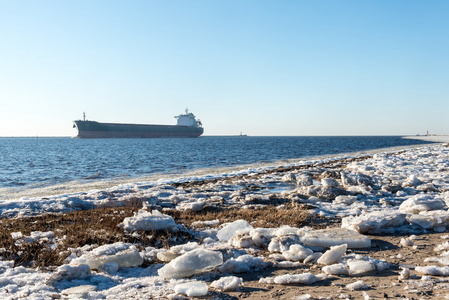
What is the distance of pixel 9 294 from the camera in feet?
9.87

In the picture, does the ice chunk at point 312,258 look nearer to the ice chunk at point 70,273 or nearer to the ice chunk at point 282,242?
the ice chunk at point 282,242

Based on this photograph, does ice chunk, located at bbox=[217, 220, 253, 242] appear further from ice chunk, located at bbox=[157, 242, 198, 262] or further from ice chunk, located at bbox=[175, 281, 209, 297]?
ice chunk, located at bbox=[175, 281, 209, 297]

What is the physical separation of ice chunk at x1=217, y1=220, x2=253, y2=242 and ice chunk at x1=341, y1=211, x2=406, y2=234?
5.86 feet

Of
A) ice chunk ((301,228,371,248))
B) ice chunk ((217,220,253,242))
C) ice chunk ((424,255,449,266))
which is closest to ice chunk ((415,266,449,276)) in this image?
ice chunk ((424,255,449,266))

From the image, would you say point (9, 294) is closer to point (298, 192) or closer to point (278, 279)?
point (278, 279)

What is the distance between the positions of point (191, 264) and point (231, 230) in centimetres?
168

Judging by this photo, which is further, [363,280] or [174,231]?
[174,231]

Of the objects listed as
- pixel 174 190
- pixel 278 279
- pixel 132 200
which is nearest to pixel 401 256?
pixel 278 279

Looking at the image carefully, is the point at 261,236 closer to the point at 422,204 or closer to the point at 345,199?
the point at 422,204

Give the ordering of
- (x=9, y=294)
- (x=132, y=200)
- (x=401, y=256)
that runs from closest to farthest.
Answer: (x=9, y=294) < (x=401, y=256) < (x=132, y=200)

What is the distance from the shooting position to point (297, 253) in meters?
4.04

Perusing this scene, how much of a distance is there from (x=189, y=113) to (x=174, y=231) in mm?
116136

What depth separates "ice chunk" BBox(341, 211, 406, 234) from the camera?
517 centimetres

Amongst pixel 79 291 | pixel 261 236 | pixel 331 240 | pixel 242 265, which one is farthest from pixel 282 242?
pixel 79 291
